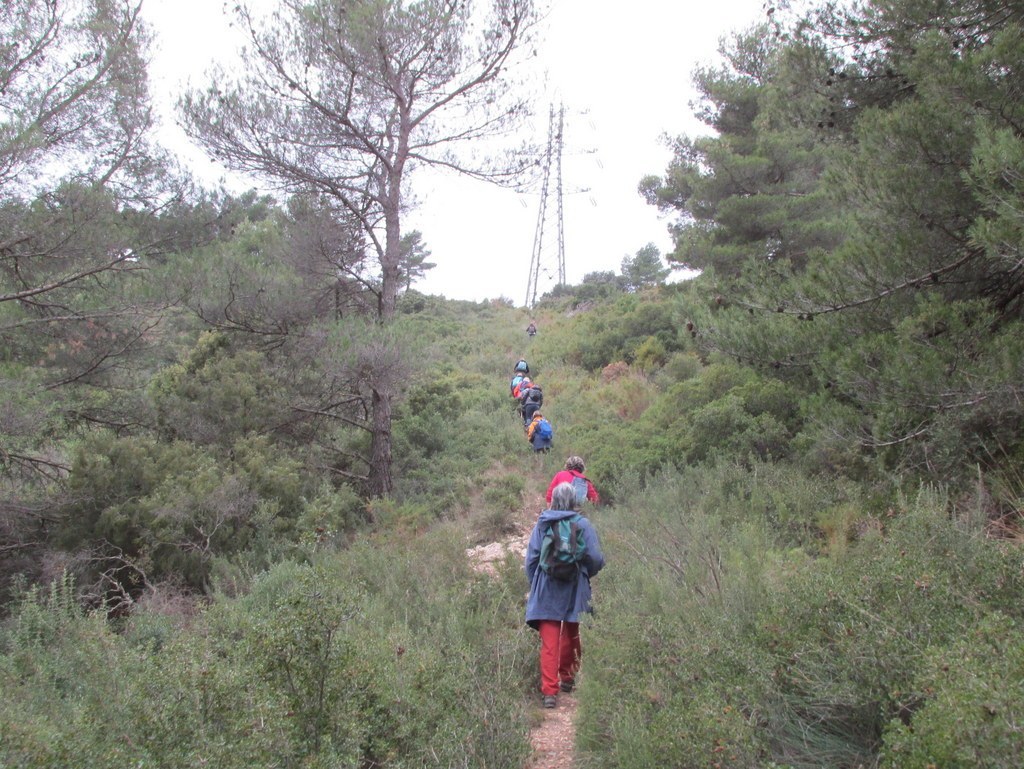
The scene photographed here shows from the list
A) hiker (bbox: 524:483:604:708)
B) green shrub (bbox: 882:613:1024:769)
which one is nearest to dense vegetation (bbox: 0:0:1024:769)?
green shrub (bbox: 882:613:1024:769)

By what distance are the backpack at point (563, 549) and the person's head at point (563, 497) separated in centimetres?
11

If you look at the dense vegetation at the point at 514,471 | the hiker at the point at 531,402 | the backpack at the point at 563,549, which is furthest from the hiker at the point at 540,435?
the backpack at the point at 563,549

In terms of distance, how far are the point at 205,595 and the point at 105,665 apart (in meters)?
4.53

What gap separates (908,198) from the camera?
611 centimetres

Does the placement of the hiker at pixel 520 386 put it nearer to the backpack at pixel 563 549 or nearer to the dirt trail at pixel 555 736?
the backpack at pixel 563 549

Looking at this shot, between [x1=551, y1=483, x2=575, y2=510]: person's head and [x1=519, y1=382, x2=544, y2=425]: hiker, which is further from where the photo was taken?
[x1=519, y1=382, x2=544, y2=425]: hiker

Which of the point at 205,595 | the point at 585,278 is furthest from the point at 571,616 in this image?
the point at 585,278

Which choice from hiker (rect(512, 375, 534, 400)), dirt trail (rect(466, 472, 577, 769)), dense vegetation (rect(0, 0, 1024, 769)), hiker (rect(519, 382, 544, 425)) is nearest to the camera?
dense vegetation (rect(0, 0, 1024, 769))

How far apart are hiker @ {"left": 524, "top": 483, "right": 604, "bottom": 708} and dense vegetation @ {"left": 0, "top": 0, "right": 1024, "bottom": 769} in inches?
8.7

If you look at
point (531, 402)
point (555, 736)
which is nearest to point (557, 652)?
point (555, 736)

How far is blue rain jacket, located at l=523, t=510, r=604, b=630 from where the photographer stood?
5.15m

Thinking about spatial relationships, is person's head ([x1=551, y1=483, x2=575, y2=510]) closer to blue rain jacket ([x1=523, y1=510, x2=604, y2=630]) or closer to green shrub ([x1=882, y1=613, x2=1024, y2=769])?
blue rain jacket ([x1=523, y1=510, x2=604, y2=630])

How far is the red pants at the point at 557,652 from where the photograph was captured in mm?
5125

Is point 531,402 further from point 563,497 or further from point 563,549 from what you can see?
point 563,549
